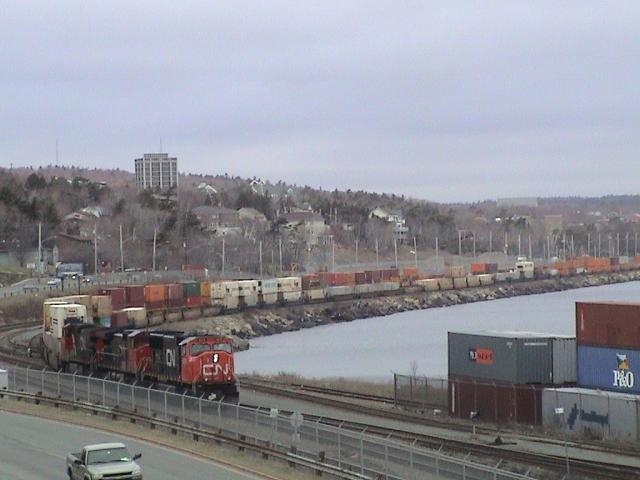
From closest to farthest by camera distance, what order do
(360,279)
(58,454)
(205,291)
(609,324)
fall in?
(58,454), (609,324), (205,291), (360,279)

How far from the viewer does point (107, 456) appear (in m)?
22.0

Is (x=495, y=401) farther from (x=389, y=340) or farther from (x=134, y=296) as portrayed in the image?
(x=134, y=296)

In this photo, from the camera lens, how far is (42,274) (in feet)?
397

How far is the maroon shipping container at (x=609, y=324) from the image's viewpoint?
3594 centimetres

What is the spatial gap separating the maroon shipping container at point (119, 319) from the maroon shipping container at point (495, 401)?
155ft

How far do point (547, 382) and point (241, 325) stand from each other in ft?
226

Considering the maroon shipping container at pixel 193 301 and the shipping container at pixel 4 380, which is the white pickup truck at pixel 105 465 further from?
the maroon shipping container at pixel 193 301

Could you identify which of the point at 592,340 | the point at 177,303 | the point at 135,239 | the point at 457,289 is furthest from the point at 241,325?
the point at 592,340

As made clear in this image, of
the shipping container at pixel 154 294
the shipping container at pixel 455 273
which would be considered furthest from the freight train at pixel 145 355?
the shipping container at pixel 455 273

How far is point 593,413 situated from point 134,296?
68800 millimetres

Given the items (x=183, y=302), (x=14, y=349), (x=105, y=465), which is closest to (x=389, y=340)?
(x=183, y=302)

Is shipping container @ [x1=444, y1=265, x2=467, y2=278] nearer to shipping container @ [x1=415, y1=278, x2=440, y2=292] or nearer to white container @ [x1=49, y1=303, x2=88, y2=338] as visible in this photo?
shipping container @ [x1=415, y1=278, x2=440, y2=292]

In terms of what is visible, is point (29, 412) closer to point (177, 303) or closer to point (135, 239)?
point (177, 303)

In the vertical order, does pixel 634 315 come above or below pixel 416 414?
above
